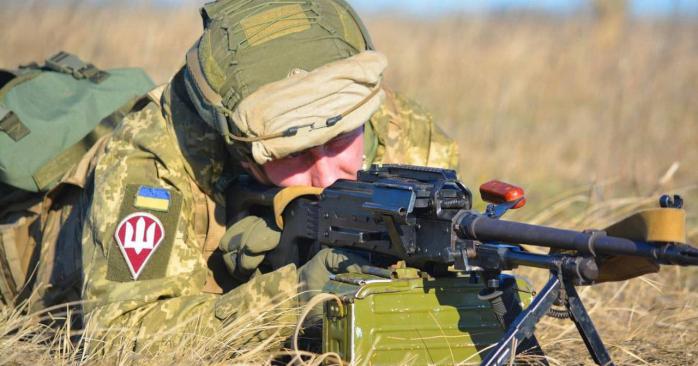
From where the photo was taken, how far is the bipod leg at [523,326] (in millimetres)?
2779

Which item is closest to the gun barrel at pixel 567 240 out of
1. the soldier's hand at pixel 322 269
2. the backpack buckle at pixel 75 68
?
the soldier's hand at pixel 322 269

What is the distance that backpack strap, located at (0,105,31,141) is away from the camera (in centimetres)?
462

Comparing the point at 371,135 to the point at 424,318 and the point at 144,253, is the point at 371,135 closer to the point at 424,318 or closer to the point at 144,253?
the point at 144,253

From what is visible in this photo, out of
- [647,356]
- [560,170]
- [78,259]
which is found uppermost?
[647,356]

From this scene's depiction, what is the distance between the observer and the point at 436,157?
489 centimetres

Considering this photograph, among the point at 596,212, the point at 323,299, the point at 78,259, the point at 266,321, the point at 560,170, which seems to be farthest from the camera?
the point at 560,170

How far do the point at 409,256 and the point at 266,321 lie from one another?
62 cm

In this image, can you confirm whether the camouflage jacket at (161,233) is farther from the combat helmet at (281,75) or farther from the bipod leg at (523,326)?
the bipod leg at (523,326)

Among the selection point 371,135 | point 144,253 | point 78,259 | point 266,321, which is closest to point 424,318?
point 266,321

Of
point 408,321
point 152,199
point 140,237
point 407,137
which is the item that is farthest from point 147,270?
point 407,137

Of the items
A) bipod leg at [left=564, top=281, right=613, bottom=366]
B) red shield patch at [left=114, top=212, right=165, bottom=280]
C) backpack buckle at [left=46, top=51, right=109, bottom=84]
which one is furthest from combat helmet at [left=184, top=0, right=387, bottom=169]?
bipod leg at [left=564, top=281, right=613, bottom=366]

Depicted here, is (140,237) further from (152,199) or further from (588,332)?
(588,332)

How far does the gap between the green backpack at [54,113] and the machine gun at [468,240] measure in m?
1.52

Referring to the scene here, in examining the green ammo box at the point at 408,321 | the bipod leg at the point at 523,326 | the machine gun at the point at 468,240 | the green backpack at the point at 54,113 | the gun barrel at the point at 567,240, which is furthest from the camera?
the green backpack at the point at 54,113
